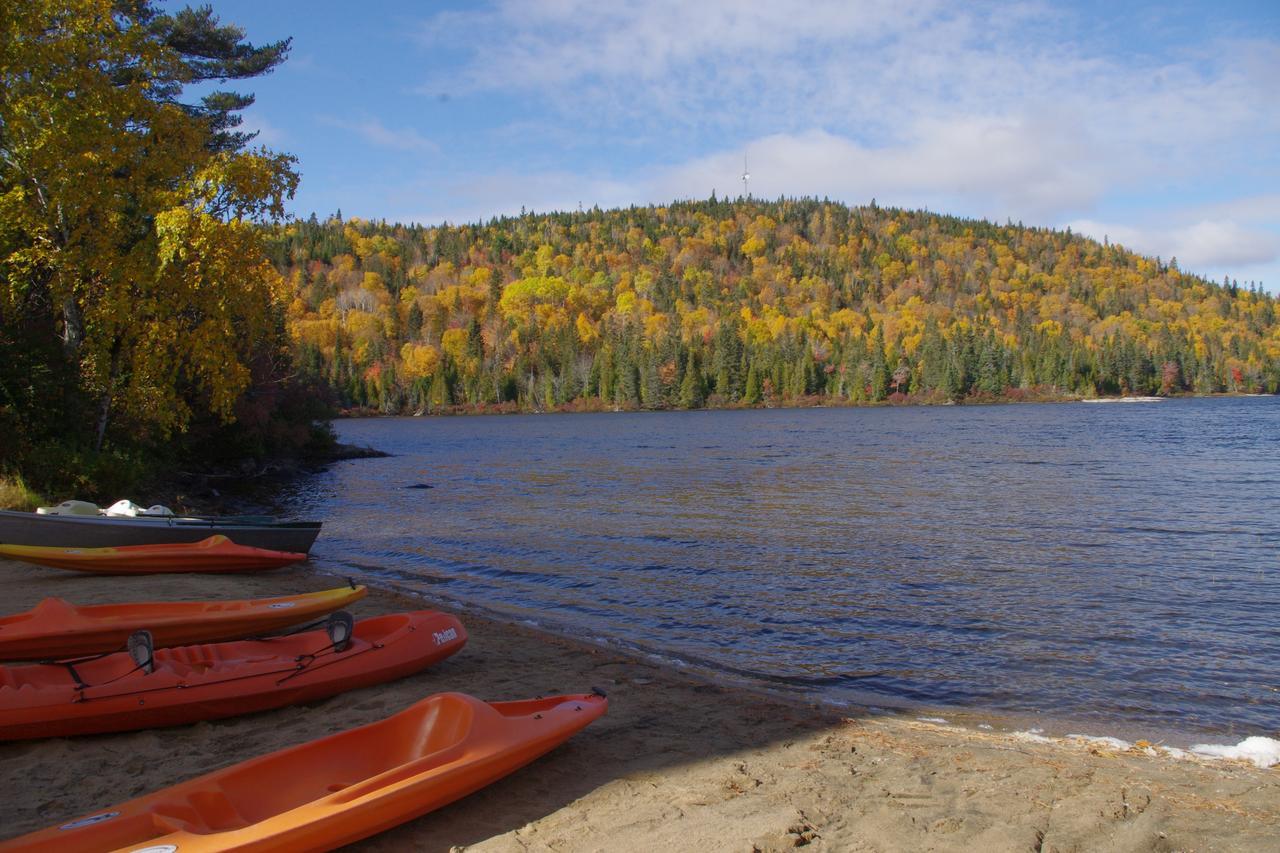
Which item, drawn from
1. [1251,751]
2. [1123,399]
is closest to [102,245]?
[1251,751]

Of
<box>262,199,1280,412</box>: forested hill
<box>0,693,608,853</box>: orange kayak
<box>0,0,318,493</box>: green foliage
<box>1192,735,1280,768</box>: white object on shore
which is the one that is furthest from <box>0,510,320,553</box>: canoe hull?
<box>262,199,1280,412</box>: forested hill

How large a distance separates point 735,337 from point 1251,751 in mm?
122909

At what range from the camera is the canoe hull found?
42.1 ft

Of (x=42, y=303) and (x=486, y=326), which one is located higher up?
(x=486, y=326)

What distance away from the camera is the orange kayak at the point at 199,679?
6203mm

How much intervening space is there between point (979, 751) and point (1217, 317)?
214569 mm

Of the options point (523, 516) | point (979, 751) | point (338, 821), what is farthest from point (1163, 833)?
point (523, 516)

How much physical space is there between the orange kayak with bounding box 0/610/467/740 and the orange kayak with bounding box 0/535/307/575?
6.66 m

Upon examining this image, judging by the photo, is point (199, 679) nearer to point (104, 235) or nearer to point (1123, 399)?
point (104, 235)

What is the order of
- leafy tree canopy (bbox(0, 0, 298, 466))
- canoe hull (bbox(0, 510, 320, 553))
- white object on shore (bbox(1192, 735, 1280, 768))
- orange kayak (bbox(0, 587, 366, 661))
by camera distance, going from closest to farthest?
white object on shore (bbox(1192, 735, 1280, 768)), orange kayak (bbox(0, 587, 366, 661)), canoe hull (bbox(0, 510, 320, 553)), leafy tree canopy (bbox(0, 0, 298, 466))

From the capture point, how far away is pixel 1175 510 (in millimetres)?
20344

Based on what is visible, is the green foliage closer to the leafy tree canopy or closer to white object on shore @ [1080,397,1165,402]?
the leafy tree canopy

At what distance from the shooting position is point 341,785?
5.06 m

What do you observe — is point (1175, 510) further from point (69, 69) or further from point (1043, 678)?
point (69, 69)
